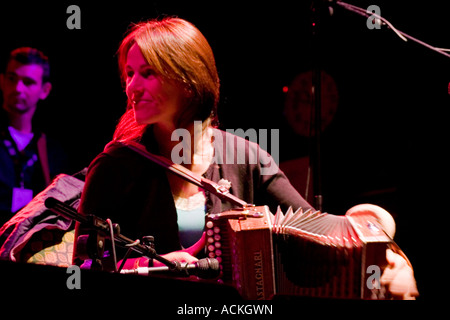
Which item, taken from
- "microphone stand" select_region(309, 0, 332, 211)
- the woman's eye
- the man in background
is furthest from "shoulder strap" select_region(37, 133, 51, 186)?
"microphone stand" select_region(309, 0, 332, 211)

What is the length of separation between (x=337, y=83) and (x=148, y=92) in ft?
10.1

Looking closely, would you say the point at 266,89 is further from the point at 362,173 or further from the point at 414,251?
the point at 414,251

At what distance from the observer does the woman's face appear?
2018mm

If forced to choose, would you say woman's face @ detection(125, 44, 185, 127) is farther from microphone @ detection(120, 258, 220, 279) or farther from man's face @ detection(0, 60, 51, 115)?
man's face @ detection(0, 60, 51, 115)

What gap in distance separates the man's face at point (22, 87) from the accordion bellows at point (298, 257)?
2.63 m

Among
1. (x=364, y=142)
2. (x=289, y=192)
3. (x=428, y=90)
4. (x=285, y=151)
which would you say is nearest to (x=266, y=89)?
(x=285, y=151)

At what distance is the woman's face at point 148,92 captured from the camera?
6.62 feet

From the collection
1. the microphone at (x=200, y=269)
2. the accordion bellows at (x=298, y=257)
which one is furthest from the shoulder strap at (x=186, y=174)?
the microphone at (x=200, y=269)

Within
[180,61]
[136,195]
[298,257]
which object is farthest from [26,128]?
[298,257]

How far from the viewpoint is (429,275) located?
3.12 m

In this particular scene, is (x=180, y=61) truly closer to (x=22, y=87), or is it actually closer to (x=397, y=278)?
(x=397, y=278)

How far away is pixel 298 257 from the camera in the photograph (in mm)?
1632

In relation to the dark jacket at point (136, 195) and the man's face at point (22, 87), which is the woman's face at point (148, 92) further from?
the man's face at point (22, 87)

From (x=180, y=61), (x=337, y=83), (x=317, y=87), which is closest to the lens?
(x=180, y=61)
